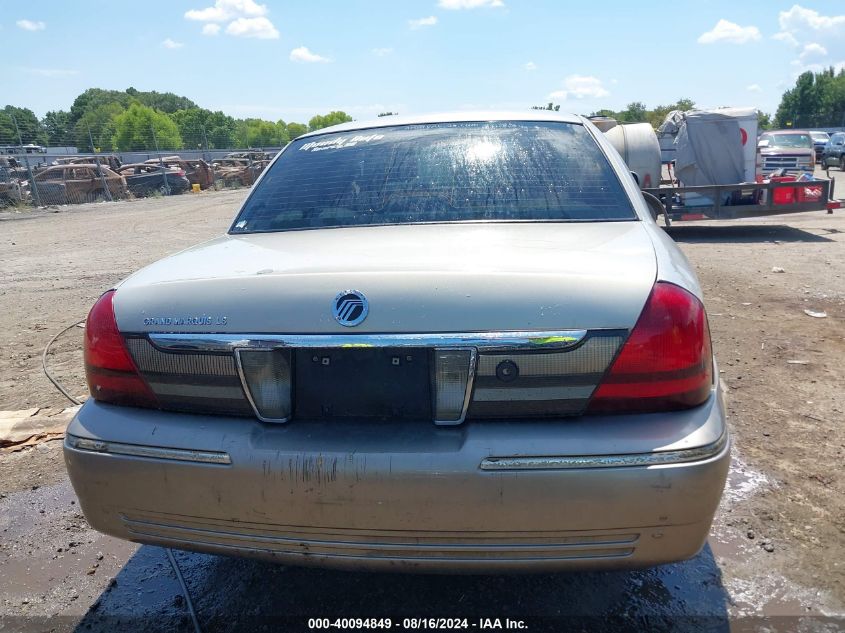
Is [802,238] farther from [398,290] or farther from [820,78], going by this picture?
[820,78]

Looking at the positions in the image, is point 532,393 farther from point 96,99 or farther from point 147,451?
point 96,99

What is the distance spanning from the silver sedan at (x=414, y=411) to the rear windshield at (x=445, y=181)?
0.54 metres

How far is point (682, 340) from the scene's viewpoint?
1.89m

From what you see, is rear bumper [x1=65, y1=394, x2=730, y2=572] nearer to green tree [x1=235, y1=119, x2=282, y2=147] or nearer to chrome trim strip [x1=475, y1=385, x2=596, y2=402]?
chrome trim strip [x1=475, y1=385, x2=596, y2=402]

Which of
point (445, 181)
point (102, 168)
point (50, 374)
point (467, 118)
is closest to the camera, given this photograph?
point (445, 181)

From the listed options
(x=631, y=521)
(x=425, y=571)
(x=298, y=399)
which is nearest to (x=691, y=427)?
(x=631, y=521)

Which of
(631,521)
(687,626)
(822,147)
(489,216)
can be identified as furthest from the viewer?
(822,147)

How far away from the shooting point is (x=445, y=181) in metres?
2.82

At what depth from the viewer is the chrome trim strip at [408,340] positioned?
5.98 ft

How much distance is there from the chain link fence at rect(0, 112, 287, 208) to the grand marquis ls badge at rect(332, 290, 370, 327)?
25790 millimetres

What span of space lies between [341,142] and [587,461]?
216 cm

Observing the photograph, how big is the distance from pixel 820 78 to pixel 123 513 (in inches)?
4313

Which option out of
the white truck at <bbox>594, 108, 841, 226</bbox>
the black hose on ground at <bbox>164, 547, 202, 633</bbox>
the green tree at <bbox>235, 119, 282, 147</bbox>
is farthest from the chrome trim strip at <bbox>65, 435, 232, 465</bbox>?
the green tree at <bbox>235, 119, 282, 147</bbox>

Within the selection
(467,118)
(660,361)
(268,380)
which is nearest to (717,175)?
(467,118)
